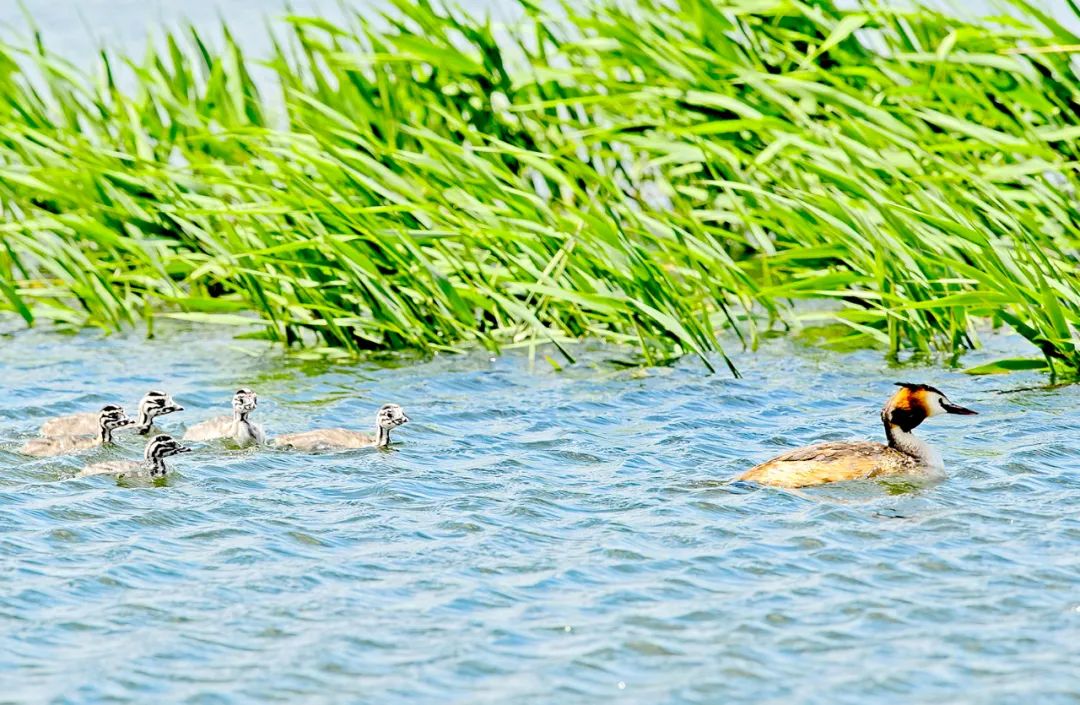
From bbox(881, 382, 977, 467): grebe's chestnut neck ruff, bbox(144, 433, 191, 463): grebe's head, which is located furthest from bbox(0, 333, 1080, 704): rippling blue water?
bbox(881, 382, 977, 467): grebe's chestnut neck ruff

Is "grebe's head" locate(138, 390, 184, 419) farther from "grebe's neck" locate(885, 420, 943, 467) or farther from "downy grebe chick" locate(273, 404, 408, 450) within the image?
"grebe's neck" locate(885, 420, 943, 467)

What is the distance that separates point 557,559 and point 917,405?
266cm

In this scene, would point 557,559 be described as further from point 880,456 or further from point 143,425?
point 143,425

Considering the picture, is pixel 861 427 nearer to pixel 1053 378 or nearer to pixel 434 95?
pixel 1053 378

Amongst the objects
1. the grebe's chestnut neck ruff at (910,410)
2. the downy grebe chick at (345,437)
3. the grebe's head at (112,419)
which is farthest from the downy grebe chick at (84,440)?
the grebe's chestnut neck ruff at (910,410)

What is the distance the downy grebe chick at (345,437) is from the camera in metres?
9.35

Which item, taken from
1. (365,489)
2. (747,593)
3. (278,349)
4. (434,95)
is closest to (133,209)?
Result: (278,349)

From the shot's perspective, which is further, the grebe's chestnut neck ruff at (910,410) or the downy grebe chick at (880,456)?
the grebe's chestnut neck ruff at (910,410)

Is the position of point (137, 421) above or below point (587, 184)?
below

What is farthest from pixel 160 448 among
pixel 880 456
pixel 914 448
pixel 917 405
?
pixel 917 405

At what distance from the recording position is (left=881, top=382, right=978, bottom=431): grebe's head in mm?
9164

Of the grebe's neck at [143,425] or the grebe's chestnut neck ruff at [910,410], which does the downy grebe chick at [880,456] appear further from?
the grebe's neck at [143,425]

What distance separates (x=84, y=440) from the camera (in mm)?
9500

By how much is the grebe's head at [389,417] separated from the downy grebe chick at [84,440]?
1.34 m
